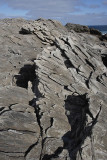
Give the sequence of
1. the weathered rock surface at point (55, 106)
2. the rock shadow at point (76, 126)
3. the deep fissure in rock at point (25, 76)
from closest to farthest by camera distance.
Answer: the rock shadow at point (76, 126)
the weathered rock surface at point (55, 106)
the deep fissure in rock at point (25, 76)

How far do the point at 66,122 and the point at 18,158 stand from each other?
627cm

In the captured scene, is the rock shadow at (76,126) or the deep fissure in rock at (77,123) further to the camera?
the deep fissure in rock at (77,123)

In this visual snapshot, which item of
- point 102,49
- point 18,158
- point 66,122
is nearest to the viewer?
point 18,158

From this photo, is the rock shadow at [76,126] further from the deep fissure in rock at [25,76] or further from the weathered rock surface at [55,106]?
the deep fissure in rock at [25,76]

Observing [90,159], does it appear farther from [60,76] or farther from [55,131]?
[60,76]

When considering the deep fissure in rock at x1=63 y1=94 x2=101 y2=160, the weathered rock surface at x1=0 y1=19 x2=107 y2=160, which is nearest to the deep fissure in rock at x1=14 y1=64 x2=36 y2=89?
the weathered rock surface at x1=0 y1=19 x2=107 y2=160

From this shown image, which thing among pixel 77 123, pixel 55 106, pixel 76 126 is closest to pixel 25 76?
pixel 55 106

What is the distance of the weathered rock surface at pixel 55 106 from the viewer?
56.1 ft


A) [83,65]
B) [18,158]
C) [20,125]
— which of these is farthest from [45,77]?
[18,158]

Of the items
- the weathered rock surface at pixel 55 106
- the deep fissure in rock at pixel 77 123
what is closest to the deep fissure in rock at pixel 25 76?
the weathered rock surface at pixel 55 106

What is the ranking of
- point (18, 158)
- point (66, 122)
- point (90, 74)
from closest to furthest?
point (18, 158) < point (66, 122) < point (90, 74)

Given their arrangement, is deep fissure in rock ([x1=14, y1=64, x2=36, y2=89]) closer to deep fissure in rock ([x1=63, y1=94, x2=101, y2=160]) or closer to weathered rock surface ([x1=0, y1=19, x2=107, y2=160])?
weathered rock surface ([x1=0, y1=19, x2=107, y2=160])

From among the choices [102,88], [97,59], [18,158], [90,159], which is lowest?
[18,158]

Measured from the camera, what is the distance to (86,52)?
32438 millimetres
